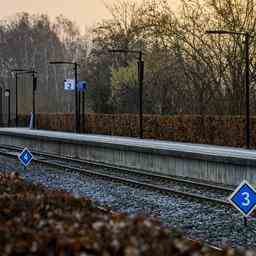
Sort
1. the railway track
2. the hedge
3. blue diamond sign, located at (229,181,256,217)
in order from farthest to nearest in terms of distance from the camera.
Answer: the hedge → the railway track → blue diamond sign, located at (229,181,256,217)

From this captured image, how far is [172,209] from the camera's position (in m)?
15.6

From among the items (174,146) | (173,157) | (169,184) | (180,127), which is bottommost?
(169,184)

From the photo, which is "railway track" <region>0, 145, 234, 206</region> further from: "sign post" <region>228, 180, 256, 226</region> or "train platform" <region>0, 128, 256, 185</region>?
"sign post" <region>228, 180, 256, 226</region>

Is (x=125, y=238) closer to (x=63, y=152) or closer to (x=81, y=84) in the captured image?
(x=63, y=152)

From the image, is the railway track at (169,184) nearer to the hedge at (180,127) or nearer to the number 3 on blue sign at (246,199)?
the number 3 on blue sign at (246,199)

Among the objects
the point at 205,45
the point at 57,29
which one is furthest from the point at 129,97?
the point at 57,29

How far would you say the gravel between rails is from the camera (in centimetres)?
1236

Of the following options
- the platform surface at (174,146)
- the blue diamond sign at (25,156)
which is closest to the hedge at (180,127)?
the platform surface at (174,146)

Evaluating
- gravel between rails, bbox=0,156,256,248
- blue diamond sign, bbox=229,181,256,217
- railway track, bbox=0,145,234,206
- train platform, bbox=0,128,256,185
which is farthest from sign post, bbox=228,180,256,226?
train platform, bbox=0,128,256,185

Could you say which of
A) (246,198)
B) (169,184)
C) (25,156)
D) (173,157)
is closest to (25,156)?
(25,156)

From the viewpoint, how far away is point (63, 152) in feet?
126

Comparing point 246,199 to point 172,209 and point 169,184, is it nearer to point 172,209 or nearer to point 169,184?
point 172,209

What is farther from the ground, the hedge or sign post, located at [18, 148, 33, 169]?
the hedge

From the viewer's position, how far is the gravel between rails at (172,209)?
12363mm
